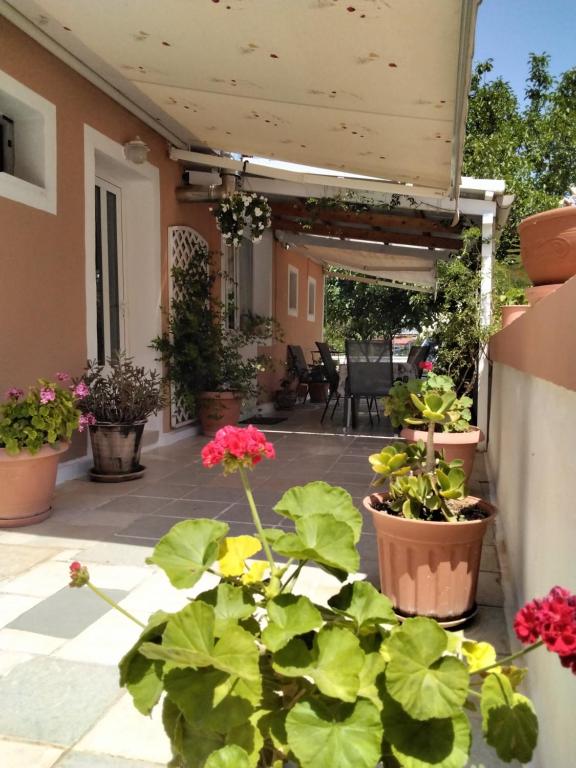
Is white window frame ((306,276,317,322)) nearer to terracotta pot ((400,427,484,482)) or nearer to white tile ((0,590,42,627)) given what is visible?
terracotta pot ((400,427,484,482))

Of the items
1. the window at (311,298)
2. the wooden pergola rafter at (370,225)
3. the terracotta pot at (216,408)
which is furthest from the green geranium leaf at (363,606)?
the window at (311,298)

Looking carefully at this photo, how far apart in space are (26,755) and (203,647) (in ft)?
3.34

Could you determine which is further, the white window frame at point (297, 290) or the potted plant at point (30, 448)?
the white window frame at point (297, 290)

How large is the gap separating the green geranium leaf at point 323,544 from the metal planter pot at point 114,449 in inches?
139

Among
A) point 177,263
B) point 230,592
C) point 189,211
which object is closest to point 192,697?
point 230,592

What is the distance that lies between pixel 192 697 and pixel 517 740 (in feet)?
1.72

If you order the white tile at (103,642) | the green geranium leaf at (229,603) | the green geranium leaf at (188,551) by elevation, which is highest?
the green geranium leaf at (188,551)

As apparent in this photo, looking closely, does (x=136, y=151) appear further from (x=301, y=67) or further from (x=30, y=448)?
(x=30, y=448)

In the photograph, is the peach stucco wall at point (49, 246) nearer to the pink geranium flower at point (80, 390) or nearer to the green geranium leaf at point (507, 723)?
the pink geranium flower at point (80, 390)

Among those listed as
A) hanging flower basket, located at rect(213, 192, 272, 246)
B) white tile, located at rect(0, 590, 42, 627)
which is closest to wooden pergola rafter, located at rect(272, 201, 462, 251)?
hanging flower basket, located at rect(213, 192, 272, 246)

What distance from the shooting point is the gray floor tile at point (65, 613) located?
2.35 metres

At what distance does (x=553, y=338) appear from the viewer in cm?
146

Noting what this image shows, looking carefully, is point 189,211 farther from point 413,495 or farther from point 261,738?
point 261,738

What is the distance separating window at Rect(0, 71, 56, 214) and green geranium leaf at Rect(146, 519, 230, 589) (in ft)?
11.6
